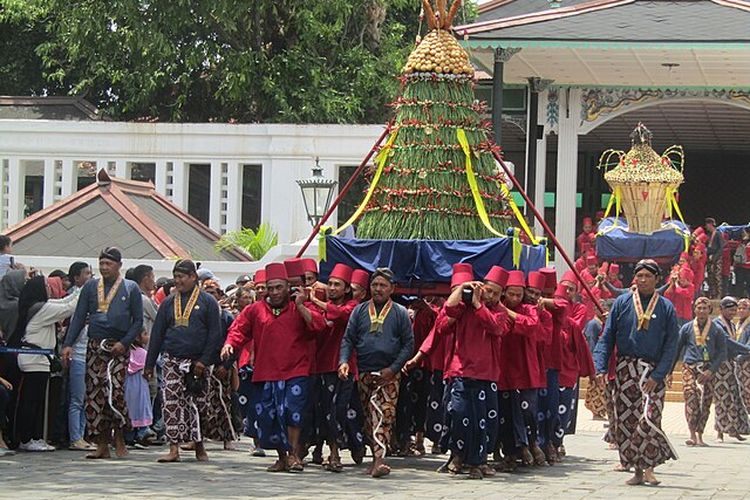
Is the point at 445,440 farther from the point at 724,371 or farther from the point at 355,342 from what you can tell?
the point at 724,371

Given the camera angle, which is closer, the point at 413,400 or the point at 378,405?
the point at 378,405

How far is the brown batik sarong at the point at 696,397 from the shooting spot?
17.7 meters

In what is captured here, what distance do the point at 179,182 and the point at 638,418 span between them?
1485 centimetres

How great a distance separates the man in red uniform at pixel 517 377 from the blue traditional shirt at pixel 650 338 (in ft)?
3.11

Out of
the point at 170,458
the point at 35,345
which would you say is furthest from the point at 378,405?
the point at 35,345

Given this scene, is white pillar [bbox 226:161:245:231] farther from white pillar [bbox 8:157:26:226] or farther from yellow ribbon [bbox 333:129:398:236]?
yellow ribbon [bbox 333:129:398:236]

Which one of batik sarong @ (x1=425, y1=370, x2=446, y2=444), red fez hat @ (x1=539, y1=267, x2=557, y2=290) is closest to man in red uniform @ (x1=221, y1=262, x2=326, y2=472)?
batik sarong @ (x1=425, y1=370, x2=446, y2=444)

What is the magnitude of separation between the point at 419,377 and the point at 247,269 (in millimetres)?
7907

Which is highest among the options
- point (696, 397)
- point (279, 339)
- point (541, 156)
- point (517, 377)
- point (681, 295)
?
point (541, 156)

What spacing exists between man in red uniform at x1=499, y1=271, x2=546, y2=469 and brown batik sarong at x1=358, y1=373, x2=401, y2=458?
1.08m

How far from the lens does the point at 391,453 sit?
14539 mm

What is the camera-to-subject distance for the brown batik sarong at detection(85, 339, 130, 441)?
44.5 feet

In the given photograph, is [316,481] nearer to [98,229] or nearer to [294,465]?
[294,465]

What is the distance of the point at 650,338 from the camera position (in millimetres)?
12594
